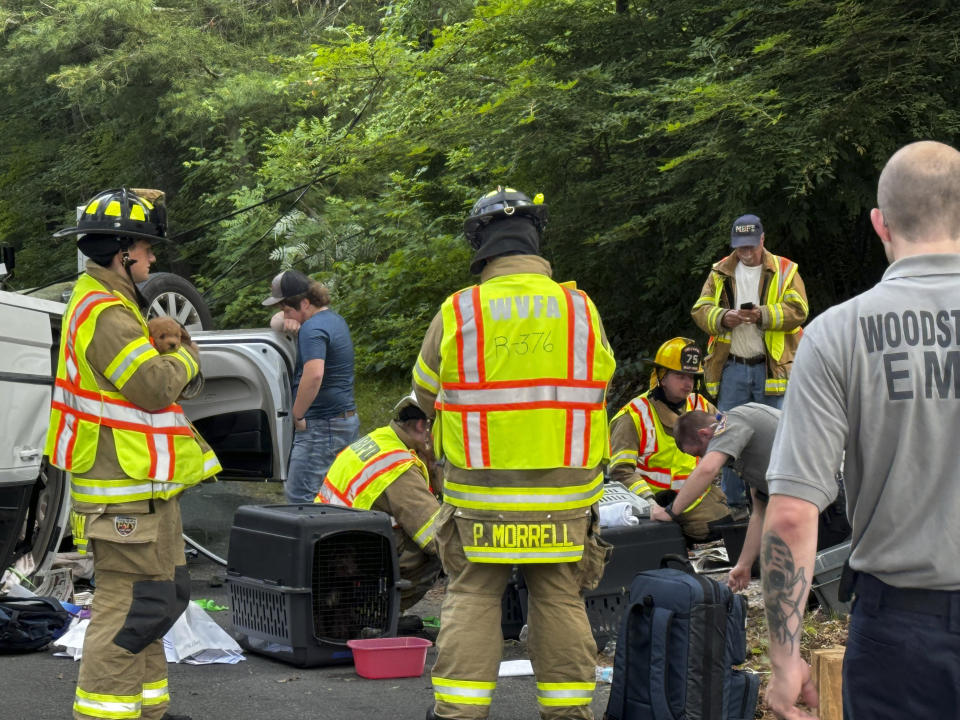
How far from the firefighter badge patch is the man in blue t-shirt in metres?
3.43

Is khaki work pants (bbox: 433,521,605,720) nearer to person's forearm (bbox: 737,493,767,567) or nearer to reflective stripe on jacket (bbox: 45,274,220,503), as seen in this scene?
person's forearm (bbox: 737,493,767,567)

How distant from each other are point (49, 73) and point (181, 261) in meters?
4.29

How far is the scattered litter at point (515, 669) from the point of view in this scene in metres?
6.06

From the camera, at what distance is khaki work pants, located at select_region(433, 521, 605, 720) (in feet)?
15.0

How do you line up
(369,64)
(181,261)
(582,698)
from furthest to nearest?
(181,261) < (369,64) < (582,698)

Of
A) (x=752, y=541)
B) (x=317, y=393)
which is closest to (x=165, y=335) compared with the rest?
(x=752, y=541)

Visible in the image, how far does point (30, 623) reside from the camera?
6453 millimetres

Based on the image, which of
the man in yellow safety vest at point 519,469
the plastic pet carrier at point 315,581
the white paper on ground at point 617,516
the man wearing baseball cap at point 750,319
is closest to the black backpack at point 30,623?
the plastic pet carrier at point 315,581

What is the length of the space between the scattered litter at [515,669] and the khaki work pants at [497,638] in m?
1.36

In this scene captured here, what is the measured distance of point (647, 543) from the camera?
661 cm

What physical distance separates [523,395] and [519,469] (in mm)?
258

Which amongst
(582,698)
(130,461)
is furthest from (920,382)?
(130,461)

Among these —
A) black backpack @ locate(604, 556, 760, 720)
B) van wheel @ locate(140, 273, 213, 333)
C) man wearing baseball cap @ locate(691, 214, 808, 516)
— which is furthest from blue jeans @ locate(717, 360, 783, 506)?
van wheel @ locate(140, 273, 213, 333)

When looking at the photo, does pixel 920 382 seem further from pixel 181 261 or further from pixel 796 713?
pixel 181 261
